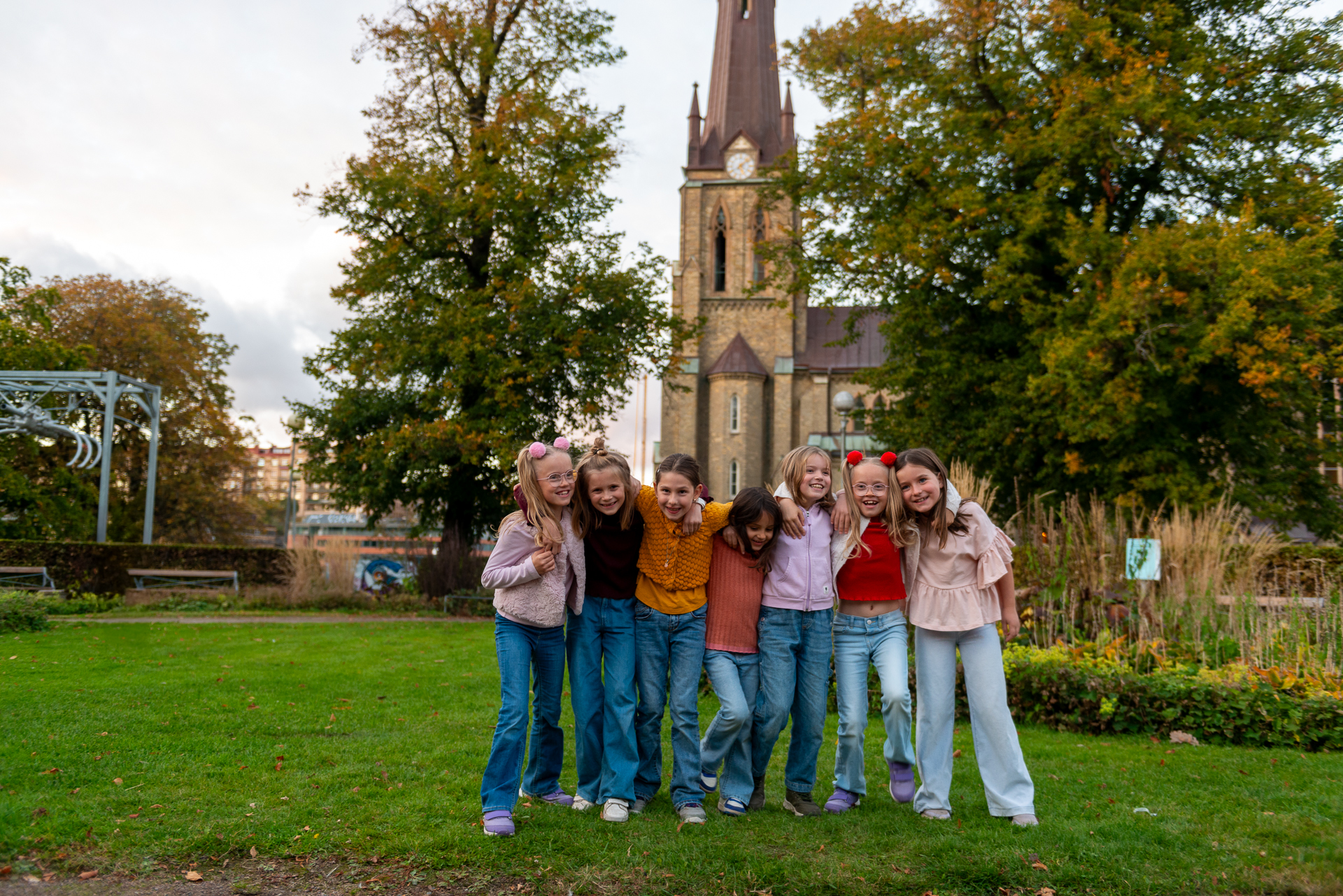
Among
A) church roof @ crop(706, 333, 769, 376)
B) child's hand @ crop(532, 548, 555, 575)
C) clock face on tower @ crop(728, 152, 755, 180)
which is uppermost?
clock face on tower @ crop(728, 152, 755, 180)

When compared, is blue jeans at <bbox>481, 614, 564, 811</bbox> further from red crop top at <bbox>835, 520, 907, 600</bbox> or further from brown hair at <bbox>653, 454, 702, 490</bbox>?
red crop top at <bbox>835, 520, 907, 600</bbox>

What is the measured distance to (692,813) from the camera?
4.23 meters

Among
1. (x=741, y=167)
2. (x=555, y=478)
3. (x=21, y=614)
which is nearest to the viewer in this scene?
(x=555, y=478)

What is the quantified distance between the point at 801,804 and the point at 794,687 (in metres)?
0.55

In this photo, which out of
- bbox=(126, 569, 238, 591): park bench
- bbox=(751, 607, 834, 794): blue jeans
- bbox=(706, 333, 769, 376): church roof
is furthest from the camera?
bbox=(706, 333, 769, 376): church roof

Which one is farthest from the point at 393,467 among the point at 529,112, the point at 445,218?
the point at 529,112

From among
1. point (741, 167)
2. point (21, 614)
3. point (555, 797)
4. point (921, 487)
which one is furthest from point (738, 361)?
point (555, 797)

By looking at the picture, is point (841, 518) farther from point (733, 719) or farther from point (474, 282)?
point (474, 282)

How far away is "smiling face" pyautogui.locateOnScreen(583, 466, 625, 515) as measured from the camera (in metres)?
4.35

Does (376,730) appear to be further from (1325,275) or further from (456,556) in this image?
(1325,275)

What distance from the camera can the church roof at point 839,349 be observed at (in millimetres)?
43406

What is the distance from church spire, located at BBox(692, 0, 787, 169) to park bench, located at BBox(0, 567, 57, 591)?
1298 inches

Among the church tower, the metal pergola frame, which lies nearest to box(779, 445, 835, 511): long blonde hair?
the metal pergola frame

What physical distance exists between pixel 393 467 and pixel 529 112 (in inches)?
293
